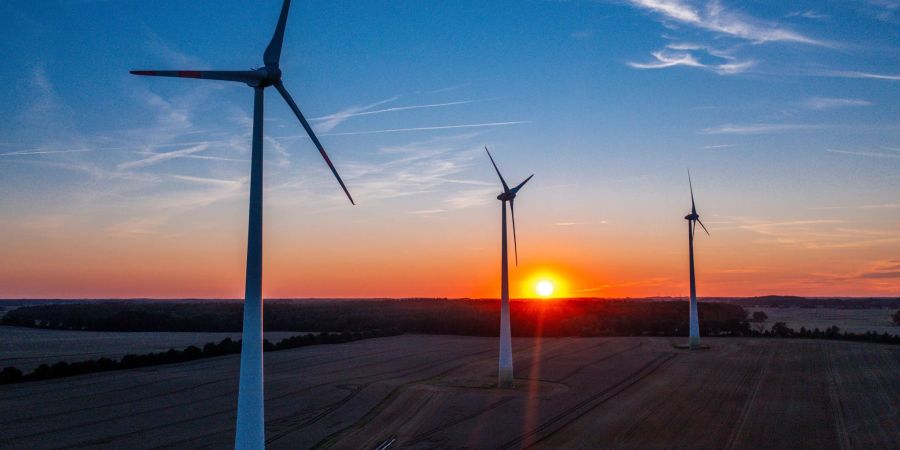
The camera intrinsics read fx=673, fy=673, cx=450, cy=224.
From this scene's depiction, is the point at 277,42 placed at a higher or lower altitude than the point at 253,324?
higher

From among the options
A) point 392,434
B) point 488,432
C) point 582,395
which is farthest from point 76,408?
point 582,395

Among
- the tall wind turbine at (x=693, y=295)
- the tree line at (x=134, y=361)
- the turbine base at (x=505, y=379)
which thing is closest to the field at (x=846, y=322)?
the tall wind turbine at (x=693, y=295)

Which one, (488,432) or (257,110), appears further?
(488,432)

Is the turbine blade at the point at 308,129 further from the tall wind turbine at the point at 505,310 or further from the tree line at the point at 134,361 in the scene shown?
the tree line at the point at 134,361

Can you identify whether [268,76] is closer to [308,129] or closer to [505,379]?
[308,129]

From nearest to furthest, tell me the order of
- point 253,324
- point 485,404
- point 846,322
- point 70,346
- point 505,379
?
point 253,324 → point 485,404 → point 505,379 → point 70,346 → point 846,322

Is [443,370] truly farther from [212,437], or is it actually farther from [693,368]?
[212,437]

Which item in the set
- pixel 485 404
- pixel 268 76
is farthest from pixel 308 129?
pixel 485 404
